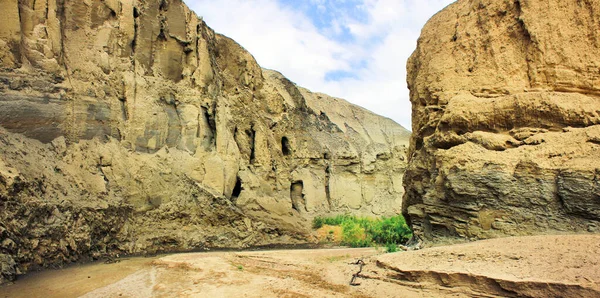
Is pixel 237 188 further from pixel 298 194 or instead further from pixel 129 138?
pixel 298 194

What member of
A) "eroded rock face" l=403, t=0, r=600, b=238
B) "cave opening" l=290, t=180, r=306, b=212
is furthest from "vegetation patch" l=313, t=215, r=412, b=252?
"eroded rock face" l=403, t=0, r=600, b=238

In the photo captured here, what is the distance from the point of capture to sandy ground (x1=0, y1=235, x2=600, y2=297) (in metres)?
5.43

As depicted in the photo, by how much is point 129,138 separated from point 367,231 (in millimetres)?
13518

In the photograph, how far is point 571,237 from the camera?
20.8 feet

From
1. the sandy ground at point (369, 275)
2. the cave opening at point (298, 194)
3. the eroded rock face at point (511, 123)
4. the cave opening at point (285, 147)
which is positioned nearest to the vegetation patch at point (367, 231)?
the cave opening at point (298, 194)

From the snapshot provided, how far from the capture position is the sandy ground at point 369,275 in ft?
17.8

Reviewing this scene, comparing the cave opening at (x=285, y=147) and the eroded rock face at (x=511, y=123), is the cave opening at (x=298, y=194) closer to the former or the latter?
the cave opening at (x=285, y=147)

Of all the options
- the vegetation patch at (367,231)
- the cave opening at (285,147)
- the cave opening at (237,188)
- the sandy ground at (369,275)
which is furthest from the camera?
the cave opening at (285,147)

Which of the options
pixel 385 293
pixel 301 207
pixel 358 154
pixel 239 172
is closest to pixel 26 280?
pixel 385 293

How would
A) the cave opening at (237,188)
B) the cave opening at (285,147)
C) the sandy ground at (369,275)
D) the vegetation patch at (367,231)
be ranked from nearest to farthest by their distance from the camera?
the sandy ground at (369,275), the vegetation patch at (367,231), the cave opening at (237,188), the cave opening at (285,147)

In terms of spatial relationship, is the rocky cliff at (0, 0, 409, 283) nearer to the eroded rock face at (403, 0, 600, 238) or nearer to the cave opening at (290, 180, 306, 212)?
the cave opening at (290, 180, 306, 212)

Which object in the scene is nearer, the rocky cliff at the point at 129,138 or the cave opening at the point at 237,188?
the rocky cliff at the point at 129,138

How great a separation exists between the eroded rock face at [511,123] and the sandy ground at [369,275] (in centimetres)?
121

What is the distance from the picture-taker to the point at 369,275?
7.60m
